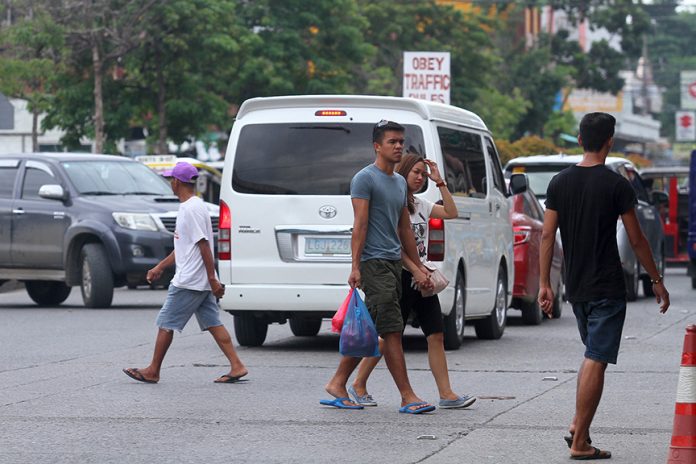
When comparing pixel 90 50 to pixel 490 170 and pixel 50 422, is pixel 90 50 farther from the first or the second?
pixel 50 422

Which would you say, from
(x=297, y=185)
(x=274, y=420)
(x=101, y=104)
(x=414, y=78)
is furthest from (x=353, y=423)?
(x=101, y=104)

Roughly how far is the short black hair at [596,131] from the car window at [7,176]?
45.6ft

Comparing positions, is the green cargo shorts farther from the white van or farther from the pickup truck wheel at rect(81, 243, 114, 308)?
the pickup truck wheel at rect(81, 243, 114, 308)

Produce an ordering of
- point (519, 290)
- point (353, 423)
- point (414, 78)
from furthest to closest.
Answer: point (414, 78)
point (519, 290)
point (353, 423)

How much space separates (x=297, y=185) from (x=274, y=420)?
4.37m

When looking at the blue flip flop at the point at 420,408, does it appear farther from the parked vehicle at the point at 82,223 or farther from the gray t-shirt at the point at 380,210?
the parked vehicle at the point at 82,223

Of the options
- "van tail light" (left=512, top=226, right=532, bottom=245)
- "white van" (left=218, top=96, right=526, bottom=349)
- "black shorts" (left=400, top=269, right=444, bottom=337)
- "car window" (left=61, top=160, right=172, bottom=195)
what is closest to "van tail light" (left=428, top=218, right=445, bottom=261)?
"white van" (left=218, top=96, right=526, bottom=349)

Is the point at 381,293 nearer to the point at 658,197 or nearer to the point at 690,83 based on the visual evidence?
the point at 658,197

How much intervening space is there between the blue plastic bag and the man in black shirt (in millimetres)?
1869

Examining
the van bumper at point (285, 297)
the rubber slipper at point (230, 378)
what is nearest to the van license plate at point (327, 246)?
the van bumper at point (285, 297)

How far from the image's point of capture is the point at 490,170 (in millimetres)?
15562

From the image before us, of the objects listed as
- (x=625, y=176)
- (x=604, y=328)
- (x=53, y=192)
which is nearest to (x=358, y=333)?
(x=604, y=328)

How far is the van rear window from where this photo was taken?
13672mm

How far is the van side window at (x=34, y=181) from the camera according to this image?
2075cm
